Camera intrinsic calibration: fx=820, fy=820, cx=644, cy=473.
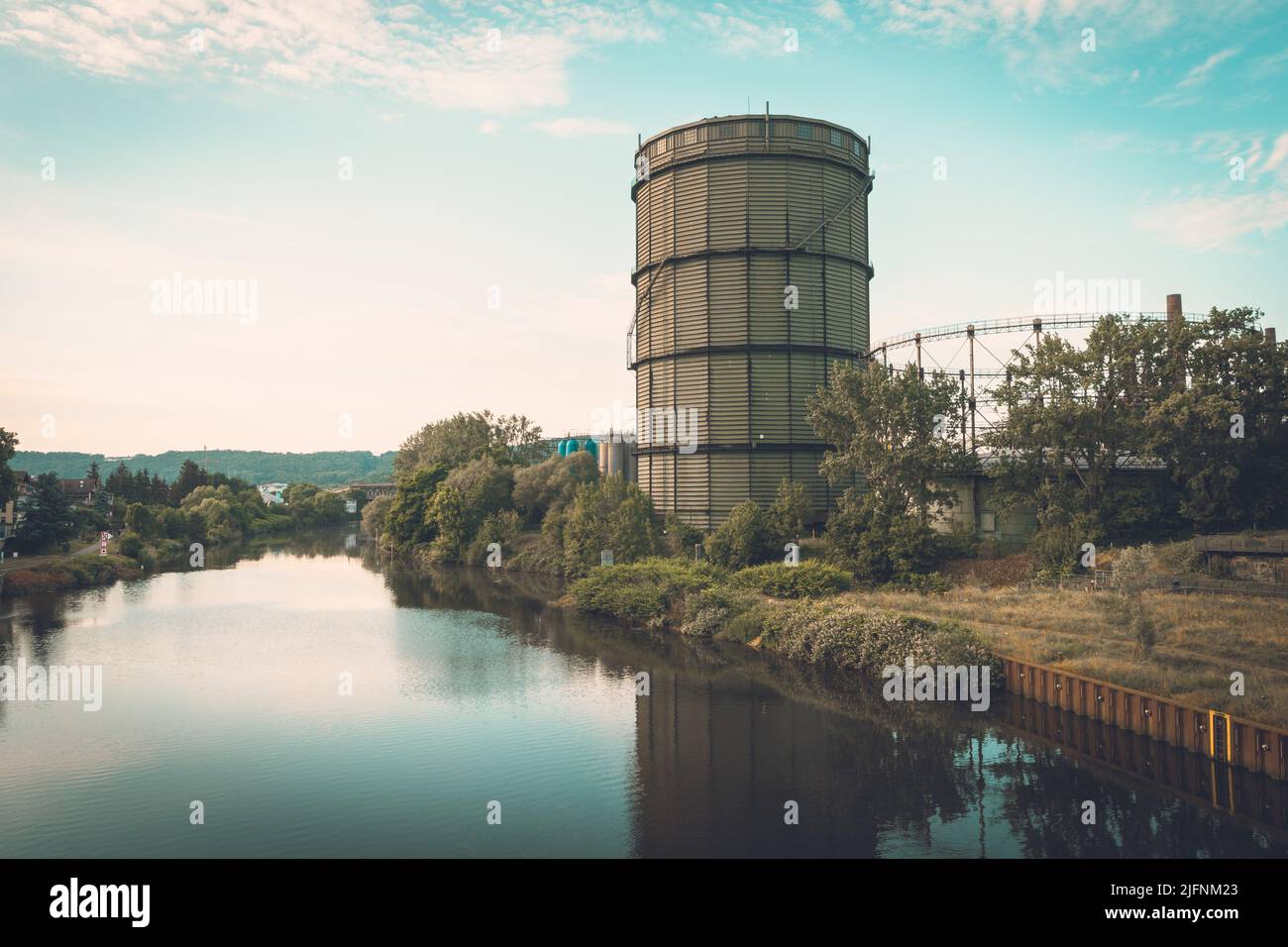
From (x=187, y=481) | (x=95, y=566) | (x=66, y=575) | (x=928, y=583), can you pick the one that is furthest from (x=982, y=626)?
(x=187, y=481)

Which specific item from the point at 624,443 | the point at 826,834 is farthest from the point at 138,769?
the point at 624,443

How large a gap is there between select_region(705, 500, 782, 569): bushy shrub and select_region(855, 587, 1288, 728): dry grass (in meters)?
8.72

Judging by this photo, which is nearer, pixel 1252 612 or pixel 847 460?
pixel 1252 612

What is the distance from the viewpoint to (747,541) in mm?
37938

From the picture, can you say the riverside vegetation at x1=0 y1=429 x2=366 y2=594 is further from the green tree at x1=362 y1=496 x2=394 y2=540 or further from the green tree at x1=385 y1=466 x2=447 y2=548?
the green tree at x1=385 y1=466 x2=447 y2=548

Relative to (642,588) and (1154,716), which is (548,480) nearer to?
(642,588)

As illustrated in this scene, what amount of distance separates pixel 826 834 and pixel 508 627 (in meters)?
23.5

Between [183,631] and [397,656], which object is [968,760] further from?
[183,631]

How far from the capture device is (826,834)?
14961 mm

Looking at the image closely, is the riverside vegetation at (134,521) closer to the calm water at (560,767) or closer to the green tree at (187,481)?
the green tree at (187,481)

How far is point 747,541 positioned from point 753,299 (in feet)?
44.9

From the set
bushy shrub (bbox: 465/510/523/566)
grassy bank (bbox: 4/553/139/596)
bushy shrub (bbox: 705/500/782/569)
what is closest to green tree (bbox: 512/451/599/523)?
bushy shrub (bbox: 465/510/523/566)
